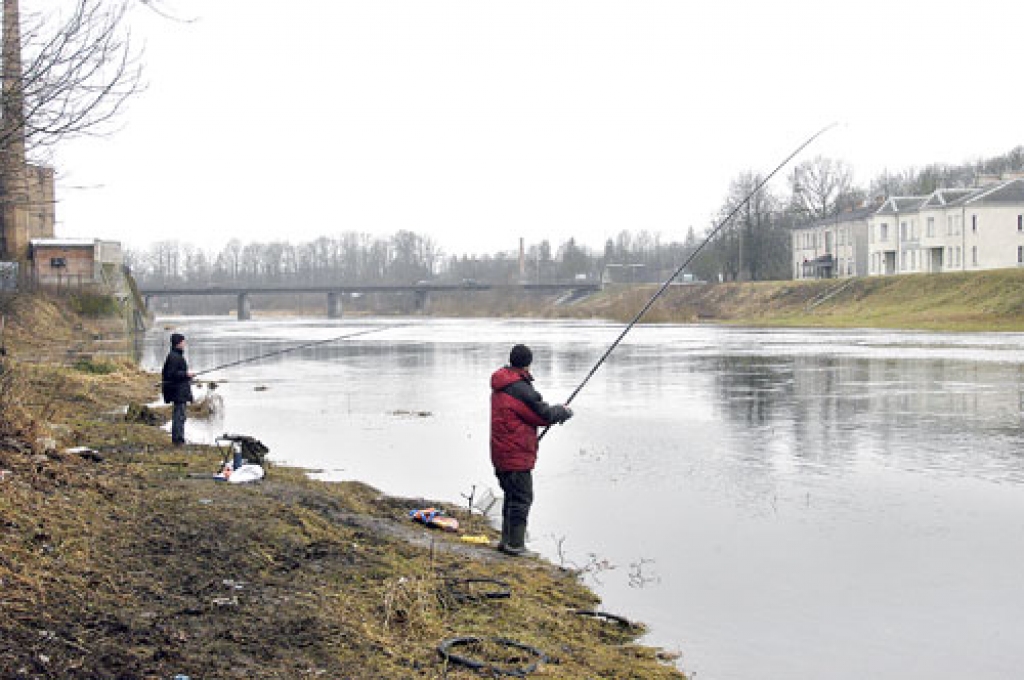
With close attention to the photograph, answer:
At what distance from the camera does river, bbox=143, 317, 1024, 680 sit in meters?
7.69

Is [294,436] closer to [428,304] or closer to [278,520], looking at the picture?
[278,520]

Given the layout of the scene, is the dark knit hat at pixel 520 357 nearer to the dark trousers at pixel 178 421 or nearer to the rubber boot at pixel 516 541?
the rubber boot at pixel 516 541

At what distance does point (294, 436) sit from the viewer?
62.0 feet

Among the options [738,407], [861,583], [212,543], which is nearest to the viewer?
[212,543]

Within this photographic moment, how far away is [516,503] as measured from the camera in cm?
958

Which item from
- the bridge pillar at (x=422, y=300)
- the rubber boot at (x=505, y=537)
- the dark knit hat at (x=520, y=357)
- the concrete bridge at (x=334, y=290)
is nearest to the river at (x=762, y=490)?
the rubber boot at (x=505, y=537)

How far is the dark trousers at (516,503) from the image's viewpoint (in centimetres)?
947

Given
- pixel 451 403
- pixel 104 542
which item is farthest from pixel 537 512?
pixel 451 403

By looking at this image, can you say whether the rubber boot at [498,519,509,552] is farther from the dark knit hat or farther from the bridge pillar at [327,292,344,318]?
the bridge pillar at [327,292,344,318]

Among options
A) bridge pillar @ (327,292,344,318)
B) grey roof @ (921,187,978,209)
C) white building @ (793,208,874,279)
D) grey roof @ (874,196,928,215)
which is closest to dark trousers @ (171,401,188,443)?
grey roof @ (921,187,978,209)

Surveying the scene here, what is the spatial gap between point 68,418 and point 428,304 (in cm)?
12287

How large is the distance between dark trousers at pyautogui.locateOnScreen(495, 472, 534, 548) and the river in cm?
58

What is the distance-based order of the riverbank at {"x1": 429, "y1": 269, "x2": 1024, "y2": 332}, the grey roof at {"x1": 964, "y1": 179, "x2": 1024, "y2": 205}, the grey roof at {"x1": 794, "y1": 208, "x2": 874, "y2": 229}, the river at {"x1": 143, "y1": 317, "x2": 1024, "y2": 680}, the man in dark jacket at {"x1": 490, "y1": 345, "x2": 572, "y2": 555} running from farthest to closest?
the grey roof at {"x1": 794, "y1": 208, "x2": 874, "y2": 229}
the grey roof at {"x1": 964, "y1": 179, "x2": 1024, "y2": 205}
the riverbank at {"x1": 429, "y1": 269, "x2": 1024, "y2": 332}
the man in dark jacket at {"x1": 490, "y1": 345, "x2": 572, "y2": 555}
the river at {"x1": 143, "y1": 317, "x2": 1024, "y2": 680}

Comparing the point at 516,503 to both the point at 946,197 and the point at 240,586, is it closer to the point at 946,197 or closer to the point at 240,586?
the point at 240,586
